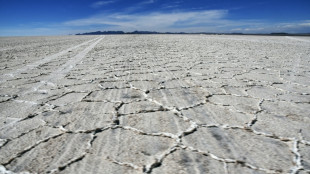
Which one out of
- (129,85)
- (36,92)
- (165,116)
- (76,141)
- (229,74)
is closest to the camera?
(76,141)

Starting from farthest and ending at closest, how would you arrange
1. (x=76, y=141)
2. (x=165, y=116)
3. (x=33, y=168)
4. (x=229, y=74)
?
(x=229, y=74) < (x=165, y=116) < (x=76, y=141) < (x=33, y=168)

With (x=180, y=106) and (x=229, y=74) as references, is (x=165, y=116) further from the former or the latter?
(x=229, y=74)

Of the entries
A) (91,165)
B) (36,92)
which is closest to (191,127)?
(91,165)

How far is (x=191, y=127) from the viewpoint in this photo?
1411 millimetres

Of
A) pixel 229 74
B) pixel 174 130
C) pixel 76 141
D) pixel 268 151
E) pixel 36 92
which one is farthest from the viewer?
pixel 229 74

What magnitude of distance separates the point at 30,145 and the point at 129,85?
136 centimetres

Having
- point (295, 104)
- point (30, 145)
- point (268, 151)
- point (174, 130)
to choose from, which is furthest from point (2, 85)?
point (295, 104)

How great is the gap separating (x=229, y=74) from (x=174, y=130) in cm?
194

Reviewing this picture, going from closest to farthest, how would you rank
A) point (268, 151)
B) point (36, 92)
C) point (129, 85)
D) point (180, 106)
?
1. point (268, 151)
2. point (180, 106)
3. point (36, 92)
4. point (129, 85)

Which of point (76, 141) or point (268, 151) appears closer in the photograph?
point (268, 151)

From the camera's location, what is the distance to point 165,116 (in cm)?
160

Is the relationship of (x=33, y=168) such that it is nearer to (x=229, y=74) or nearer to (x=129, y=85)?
(x=129, y=85)

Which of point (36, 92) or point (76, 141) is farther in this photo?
point (36, 92)

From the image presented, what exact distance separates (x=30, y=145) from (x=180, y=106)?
1029 millimetres
